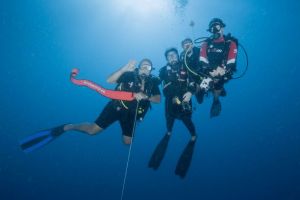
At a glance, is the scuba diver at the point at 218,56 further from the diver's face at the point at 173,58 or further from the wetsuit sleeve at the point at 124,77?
the wetsuit sleeve at the point at 124,77

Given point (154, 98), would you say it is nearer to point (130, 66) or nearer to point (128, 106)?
point (128, 106)

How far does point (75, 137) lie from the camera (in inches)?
1041

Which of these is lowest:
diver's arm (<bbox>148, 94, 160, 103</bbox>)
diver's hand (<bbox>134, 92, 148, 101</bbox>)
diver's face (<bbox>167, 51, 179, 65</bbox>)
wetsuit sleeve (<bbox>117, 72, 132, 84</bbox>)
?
diver's hand (<bbox>134, 92, 148, 101</bbox>)

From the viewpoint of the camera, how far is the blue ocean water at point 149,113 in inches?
437

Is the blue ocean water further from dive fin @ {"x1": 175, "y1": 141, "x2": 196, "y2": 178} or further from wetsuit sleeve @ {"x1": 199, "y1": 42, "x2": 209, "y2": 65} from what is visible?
dive fin @ {"x1": 175, "y1": 141, "x2": 196, "y2": 178}

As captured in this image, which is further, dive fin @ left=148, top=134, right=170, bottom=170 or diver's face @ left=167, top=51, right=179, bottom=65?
dive fin @ left=148, top=134, right=170, bottom=170

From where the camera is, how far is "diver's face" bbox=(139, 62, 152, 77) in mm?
5867

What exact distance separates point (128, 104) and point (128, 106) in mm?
47

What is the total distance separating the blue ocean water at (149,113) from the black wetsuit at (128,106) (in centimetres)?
507

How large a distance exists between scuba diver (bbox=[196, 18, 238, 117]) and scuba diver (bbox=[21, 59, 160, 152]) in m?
1.28

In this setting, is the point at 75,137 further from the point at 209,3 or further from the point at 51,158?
the point at 209,3

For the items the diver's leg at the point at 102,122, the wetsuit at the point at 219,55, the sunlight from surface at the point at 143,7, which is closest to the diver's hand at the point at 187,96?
the wetsuit at the point at 219,55

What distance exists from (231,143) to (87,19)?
18.2 meters

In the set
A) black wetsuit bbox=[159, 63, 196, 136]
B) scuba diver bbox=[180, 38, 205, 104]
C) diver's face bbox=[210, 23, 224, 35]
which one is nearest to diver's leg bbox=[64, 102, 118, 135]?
black wetsuit bbox=[159, 63, 196, 136]
